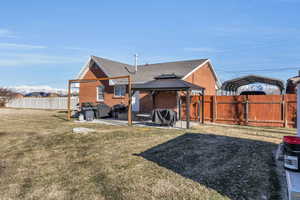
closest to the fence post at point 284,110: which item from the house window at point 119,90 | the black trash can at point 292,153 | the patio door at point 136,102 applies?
the black trash can at point 292,153

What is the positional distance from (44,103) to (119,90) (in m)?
16.3

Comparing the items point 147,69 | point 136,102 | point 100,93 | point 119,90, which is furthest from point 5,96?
point 136,102

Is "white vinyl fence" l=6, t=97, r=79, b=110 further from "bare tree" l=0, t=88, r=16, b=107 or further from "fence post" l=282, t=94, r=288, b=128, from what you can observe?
"fence post" l=282, t=94, r=288, b=128

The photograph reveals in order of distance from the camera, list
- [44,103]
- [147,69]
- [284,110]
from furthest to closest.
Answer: [44,103], [147,69], [284,110]

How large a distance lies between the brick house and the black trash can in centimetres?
1102

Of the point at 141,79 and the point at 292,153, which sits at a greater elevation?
the point at 141,79

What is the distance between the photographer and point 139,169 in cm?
427

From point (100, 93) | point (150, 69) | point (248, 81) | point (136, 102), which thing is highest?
point (150, 69)

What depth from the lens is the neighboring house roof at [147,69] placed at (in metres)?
16.2

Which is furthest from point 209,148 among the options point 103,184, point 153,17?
point 153,17

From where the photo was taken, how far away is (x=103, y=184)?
11.7ft

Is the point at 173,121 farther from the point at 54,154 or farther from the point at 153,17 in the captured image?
the point at 153,17

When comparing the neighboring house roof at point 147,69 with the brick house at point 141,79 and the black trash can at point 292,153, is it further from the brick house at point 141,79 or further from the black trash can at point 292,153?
the black trash can at point 292,153

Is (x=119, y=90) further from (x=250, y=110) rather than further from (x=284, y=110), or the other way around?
(x=284, y=110)
